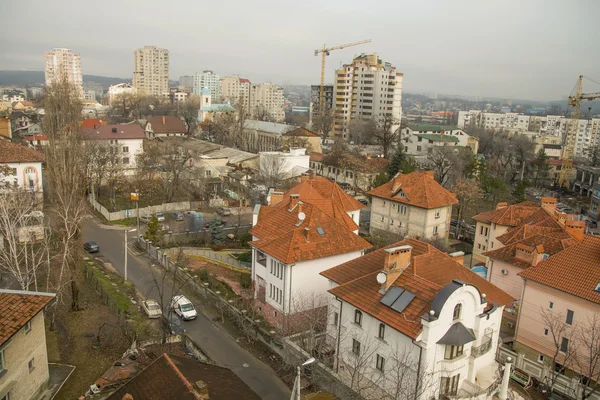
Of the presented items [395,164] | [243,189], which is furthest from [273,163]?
[395,164]

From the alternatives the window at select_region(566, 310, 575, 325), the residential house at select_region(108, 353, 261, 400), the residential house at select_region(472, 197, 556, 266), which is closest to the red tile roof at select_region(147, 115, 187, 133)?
the residential house at select_region(472, 197, 556, 266)


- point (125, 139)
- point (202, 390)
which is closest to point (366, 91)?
point (125, 139)

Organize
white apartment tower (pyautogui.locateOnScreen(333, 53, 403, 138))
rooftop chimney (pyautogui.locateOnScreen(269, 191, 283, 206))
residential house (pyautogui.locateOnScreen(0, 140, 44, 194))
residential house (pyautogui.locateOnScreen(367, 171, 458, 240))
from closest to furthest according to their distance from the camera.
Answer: rooftop chimney (pyautogui.locateOnScreen(269, 191, 283, 206))
residential house (pyautogui.locateOnScreen(0, 140, 44, 194))
residential house (pyautogui.locateOnScreen(367, 171, 458, 240))
white apartment tower (pyautogui.locateOnScreen(333, 53, 403, 138))

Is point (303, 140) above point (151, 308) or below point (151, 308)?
above

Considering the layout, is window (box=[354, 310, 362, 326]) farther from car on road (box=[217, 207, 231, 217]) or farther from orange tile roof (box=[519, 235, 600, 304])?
car on road (box=[217, 207, 231, 217])

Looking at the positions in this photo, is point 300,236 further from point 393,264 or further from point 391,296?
point 391,296

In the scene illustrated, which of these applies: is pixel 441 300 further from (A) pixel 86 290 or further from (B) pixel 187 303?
(A) pixel 86 290
